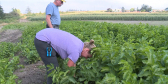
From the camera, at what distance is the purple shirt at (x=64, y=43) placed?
2.43 metres

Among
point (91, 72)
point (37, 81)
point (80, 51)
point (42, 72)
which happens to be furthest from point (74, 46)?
point (42, 72)

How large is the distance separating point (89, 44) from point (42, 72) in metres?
2.57

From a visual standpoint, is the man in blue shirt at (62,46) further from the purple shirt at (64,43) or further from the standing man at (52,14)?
the standing man at (52,14)

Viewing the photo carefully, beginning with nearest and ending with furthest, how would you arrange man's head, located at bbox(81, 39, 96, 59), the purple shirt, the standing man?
1. the purple shirt
2. man's head, located at bbox(81, 39, 96, 59)
3. the standing man

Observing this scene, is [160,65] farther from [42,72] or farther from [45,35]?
[42,72]

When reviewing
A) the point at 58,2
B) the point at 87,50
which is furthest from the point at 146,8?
the point at 87,50

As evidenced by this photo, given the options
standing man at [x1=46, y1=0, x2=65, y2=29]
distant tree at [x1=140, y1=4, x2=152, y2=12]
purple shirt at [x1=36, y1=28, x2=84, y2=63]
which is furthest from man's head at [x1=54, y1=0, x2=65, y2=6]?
distant tree at [x1=140, y1=4, x2=152, y2=12]

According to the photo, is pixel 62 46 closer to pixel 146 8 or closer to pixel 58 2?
pixel 58 2

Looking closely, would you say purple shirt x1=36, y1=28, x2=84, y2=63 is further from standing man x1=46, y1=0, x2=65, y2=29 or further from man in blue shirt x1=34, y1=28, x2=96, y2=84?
standing man x1=46, y1=0, x2=65, y2=29

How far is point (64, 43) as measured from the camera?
2.57 metres

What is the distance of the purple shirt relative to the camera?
2.43 m

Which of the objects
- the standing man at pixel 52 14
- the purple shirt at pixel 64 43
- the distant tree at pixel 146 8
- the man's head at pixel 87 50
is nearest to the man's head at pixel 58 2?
the standing man at pixel 52 14

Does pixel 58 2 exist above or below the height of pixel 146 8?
below

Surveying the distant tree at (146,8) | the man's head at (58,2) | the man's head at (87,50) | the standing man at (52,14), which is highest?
the distant tree at (146,8)
